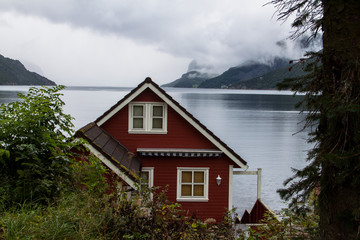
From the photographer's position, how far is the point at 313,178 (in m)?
4.75

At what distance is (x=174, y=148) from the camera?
17891 mm

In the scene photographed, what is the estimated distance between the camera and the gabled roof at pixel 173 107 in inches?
675

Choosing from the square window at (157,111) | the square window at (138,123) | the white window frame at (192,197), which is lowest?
the white window frame at (192,197)

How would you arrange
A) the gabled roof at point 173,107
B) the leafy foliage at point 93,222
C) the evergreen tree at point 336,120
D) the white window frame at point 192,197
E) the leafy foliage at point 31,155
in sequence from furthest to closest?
the white window frame at point 192,197 → the gabled roof at point 173,107 → the leafy foliage at point 31,155 → the leafy foliage at point 93,222 → the evergreen tree at point 336,120

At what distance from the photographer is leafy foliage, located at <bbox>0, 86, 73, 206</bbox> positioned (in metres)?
6.62

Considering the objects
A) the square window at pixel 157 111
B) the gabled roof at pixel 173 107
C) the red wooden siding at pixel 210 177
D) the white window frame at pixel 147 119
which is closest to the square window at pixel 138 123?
the white window frame at pixel 147 119

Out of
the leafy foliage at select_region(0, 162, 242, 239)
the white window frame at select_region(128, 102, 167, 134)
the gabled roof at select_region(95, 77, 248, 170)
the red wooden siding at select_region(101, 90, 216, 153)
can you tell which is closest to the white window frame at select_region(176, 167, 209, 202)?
the red wooden siding at select_region(101, 90, 216, 153)

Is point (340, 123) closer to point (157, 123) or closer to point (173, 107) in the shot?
point (173, 107)

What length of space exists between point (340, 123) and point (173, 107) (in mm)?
13198

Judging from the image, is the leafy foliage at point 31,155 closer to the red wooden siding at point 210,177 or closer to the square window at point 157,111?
the square window at point 157,111

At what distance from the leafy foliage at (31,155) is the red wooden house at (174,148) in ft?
31.9

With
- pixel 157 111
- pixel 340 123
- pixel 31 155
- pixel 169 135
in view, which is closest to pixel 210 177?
pixel 169 135

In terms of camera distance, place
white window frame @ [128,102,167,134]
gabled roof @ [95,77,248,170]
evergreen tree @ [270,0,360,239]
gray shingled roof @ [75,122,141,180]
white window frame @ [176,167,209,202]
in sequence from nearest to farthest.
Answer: evergreen tree @ [270,0,360,239] < gray shingled roof @ [75,122,141,180] < gabled roof @ [95,77,248,170] < white window frame @ [128,102,167,134] < white window frame @ [176,167,209,202]

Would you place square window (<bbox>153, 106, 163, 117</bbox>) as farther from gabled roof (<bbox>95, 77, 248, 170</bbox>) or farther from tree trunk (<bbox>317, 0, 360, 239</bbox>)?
tree trunk (<bbox>317, 0, 360, 239</bbox>)
